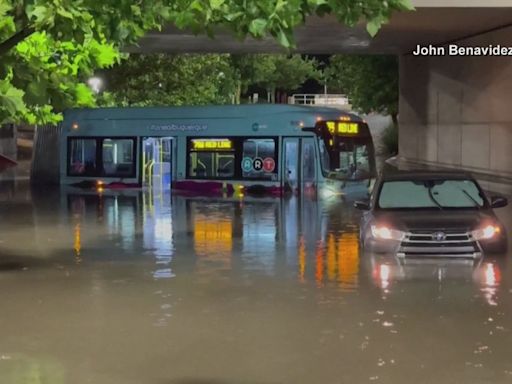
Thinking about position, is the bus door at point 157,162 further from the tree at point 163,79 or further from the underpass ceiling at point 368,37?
the tree at point 163,79

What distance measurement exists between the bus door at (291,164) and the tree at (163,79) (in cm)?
1237

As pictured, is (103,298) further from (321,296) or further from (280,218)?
(280,218)

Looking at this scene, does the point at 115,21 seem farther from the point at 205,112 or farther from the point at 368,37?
the point at 368,37

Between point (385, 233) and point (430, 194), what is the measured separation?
154cm

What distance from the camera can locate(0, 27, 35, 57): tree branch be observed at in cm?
544

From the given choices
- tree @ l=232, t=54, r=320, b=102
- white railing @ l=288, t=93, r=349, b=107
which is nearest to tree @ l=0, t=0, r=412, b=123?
tree @ l=232, t=54, r=320, b=102

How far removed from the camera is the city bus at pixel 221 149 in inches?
1053

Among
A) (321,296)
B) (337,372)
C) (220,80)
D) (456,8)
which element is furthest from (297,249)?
(220,80)

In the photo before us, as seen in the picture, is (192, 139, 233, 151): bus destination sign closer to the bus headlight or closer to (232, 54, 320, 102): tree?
the bus headlight

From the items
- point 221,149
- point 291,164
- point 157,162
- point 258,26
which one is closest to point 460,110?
point 291,164

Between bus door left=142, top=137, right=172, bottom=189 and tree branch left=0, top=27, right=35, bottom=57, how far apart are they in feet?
79.3

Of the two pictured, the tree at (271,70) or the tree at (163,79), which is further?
the tree at (271,70)

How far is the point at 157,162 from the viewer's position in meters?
30.5

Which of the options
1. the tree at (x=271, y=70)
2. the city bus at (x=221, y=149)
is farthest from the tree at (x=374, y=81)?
the city bus at (x=221, y=149)
